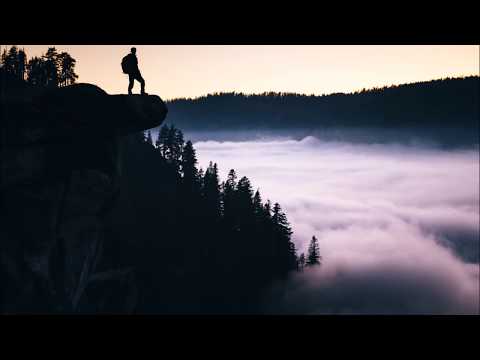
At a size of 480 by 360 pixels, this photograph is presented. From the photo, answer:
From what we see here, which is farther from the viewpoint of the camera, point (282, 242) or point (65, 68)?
point (282, 242)

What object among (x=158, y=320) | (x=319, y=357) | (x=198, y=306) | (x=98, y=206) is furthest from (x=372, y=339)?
(x=198, y=306)

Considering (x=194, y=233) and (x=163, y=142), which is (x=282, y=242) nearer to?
(x=194, y=233)

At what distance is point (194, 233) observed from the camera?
88188 mm

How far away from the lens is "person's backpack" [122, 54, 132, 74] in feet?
55.9

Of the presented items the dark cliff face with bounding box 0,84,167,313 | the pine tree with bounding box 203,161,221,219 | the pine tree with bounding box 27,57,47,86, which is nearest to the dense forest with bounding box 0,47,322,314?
the pine tree with bounding box 203,161,221,219

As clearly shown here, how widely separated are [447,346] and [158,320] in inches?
75.1

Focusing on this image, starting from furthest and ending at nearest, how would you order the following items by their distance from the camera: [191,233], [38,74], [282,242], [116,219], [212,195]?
[282,242] → [212,195] → [191,233] → [116,219] → [38,74]

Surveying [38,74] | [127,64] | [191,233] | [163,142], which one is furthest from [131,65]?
[163,142]

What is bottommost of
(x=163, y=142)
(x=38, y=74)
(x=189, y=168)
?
(x=189, y=168)

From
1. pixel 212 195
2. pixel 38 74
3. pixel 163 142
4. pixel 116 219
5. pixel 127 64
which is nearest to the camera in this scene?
pixel 127 64

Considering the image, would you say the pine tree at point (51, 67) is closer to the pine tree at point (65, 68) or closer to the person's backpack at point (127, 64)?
the pine tree at point (65, 68)

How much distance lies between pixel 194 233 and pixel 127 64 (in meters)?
72.6
